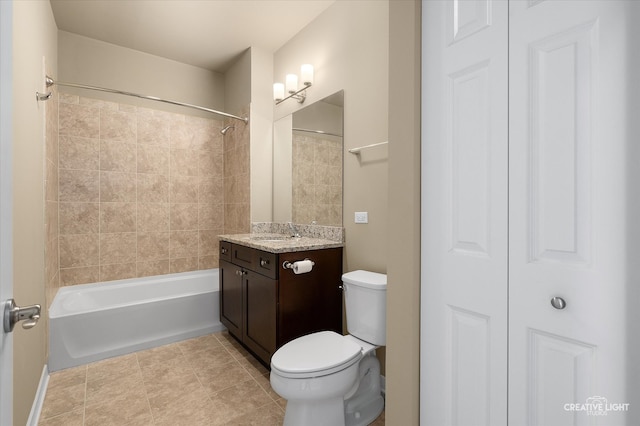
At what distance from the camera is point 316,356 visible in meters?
1.56

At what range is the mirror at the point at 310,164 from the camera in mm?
2414

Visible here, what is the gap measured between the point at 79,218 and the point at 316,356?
9.07 feet

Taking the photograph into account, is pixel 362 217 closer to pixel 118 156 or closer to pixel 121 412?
pixel 121 412

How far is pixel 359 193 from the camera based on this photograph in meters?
2.24

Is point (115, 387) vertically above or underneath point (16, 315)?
underneath

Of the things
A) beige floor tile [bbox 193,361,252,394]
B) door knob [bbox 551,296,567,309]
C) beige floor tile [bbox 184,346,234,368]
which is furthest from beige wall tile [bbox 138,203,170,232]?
door knob [bbox 551,296,567,309]

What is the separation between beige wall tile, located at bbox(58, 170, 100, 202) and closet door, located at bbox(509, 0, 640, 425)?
3.48 metres

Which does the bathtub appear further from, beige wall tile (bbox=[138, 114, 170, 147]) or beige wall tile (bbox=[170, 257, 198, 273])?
beige wall tile (bbox=[138, 114, 170, 147])

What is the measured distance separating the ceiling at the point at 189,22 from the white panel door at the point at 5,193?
220 centimetres

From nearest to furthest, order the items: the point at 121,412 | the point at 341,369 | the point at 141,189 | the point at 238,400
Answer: the point at 341,369 → the point at 121,412 → the point at 238,400 → the point at 141,189

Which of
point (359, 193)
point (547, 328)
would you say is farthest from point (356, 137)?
point (547, 328)

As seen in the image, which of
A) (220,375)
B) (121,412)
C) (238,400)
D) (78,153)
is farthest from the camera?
(78,153)

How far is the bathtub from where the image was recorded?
7.63 ft

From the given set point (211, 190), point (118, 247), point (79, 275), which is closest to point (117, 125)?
point (211, 190)
